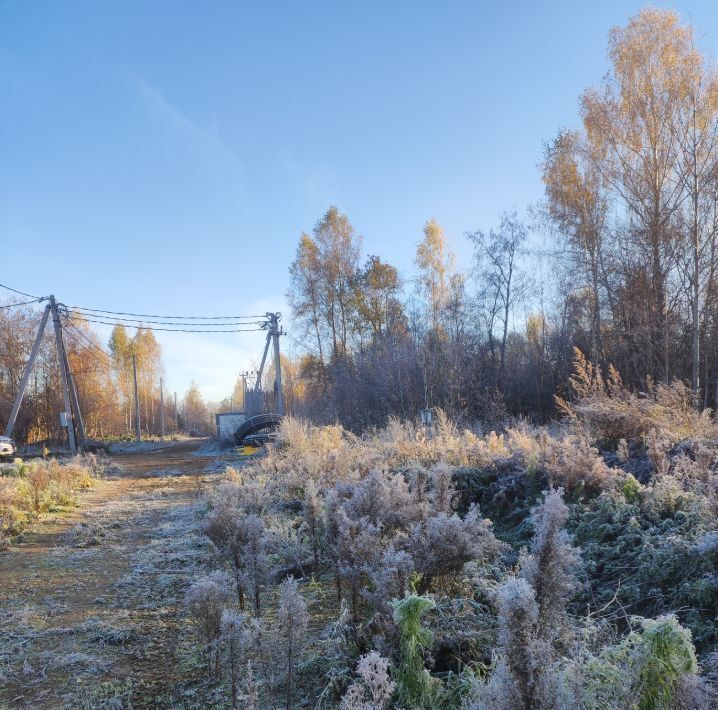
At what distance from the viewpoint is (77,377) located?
108 feet

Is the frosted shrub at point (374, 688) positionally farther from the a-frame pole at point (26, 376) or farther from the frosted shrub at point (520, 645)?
the a-frame pole at point (26, 376)

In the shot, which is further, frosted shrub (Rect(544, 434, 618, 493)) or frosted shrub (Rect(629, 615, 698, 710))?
frosted shrub (Rect(544, 434, 618, 493))

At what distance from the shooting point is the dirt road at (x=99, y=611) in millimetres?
2414

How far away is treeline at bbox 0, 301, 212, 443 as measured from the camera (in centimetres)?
2841

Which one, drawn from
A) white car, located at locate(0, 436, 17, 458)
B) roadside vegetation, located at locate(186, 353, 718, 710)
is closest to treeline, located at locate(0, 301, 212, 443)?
white car, located at locate(0, 436, 17, 458)

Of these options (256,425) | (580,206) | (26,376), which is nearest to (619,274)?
(580,206)

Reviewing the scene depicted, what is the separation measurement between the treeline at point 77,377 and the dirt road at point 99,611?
1835 cm

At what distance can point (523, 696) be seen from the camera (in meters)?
1.32

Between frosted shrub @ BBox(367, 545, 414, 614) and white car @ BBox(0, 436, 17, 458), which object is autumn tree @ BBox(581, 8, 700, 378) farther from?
white car @ BBox(0, 436, 17, 458)

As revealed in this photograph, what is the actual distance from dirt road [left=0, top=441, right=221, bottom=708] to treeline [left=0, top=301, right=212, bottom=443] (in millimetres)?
18352

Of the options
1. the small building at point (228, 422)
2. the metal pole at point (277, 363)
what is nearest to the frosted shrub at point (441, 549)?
the metal pole at point (277, 363)

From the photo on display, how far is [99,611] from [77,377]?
1338 inches

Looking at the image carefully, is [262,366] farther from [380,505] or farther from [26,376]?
[380,505]

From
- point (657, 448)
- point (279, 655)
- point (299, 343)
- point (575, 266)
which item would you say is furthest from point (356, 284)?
point (279, 655)
